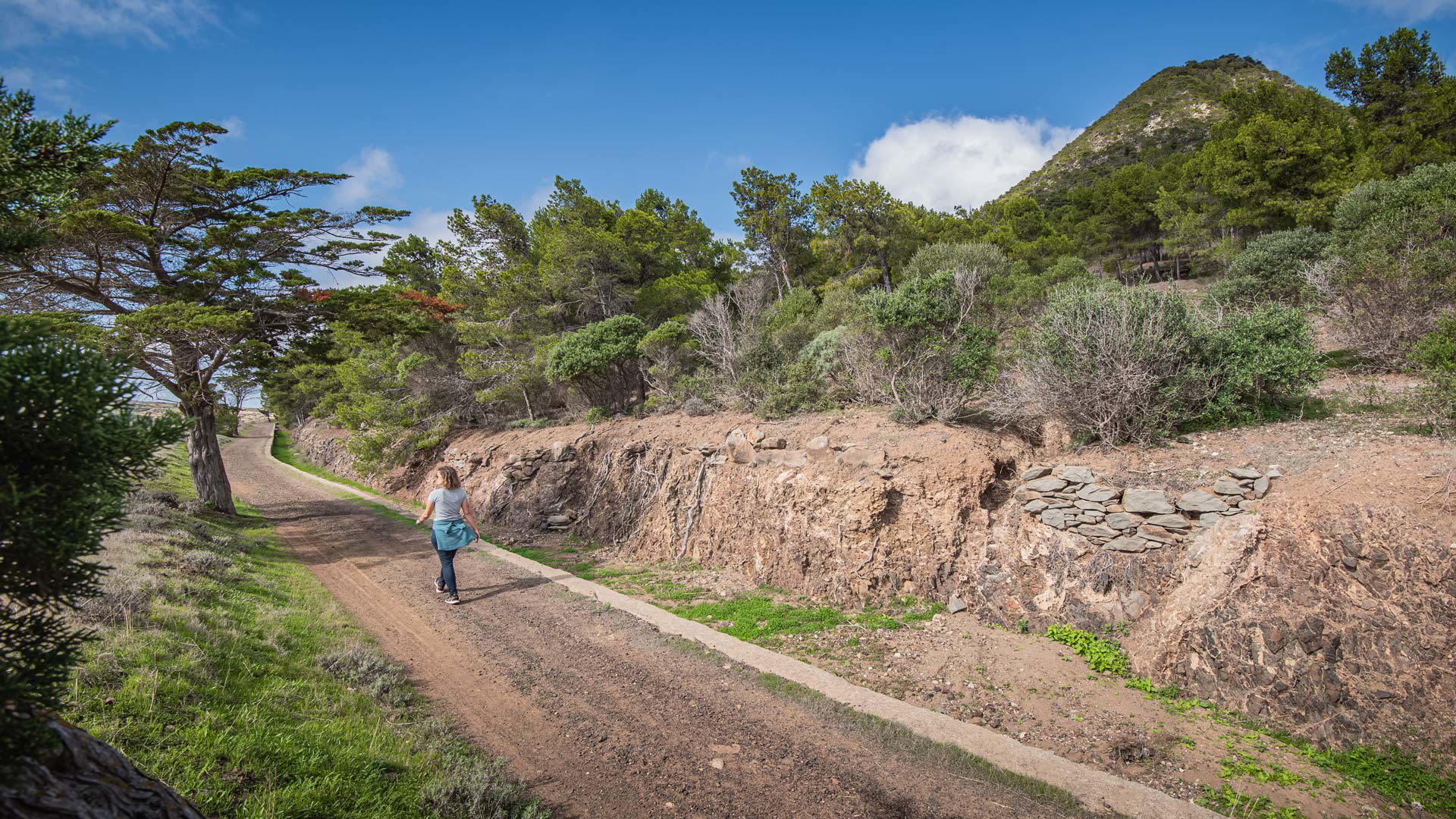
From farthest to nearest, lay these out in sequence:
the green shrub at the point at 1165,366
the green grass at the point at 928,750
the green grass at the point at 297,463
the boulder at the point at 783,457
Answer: the green grass at the point at 297,463, the boulder at the point at 783,457, the green shrub at the point at 1165,366, the green grass at the point at 928,750

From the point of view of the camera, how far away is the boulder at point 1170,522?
632cm

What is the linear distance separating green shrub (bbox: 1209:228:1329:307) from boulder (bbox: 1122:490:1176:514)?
10.0 m

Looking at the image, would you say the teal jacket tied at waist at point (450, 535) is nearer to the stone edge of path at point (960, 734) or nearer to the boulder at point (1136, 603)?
the stone edge of path at point (960, 734)

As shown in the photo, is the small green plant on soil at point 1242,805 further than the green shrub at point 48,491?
Yes

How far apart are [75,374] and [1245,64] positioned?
102 meters

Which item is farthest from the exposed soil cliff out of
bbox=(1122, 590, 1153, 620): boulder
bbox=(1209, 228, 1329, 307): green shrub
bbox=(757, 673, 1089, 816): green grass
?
bbox=(1209, 228, 1329, 307): green shrub

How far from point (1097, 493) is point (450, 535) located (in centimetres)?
902

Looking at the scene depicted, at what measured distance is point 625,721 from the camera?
4973 mm

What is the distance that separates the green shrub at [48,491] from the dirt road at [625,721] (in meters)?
3.03

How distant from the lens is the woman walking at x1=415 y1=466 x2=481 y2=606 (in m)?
7.70

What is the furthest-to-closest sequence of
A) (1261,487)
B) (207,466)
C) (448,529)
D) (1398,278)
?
(207,466) → (1398,278) → (448,529) → (1261,487)

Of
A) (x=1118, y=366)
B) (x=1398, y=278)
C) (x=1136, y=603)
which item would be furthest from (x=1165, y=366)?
(x=1398, y=278)

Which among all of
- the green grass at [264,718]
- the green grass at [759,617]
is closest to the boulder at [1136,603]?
the green grass at [759,617]

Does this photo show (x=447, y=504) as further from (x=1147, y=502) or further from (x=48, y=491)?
(x=1147, y=502)
